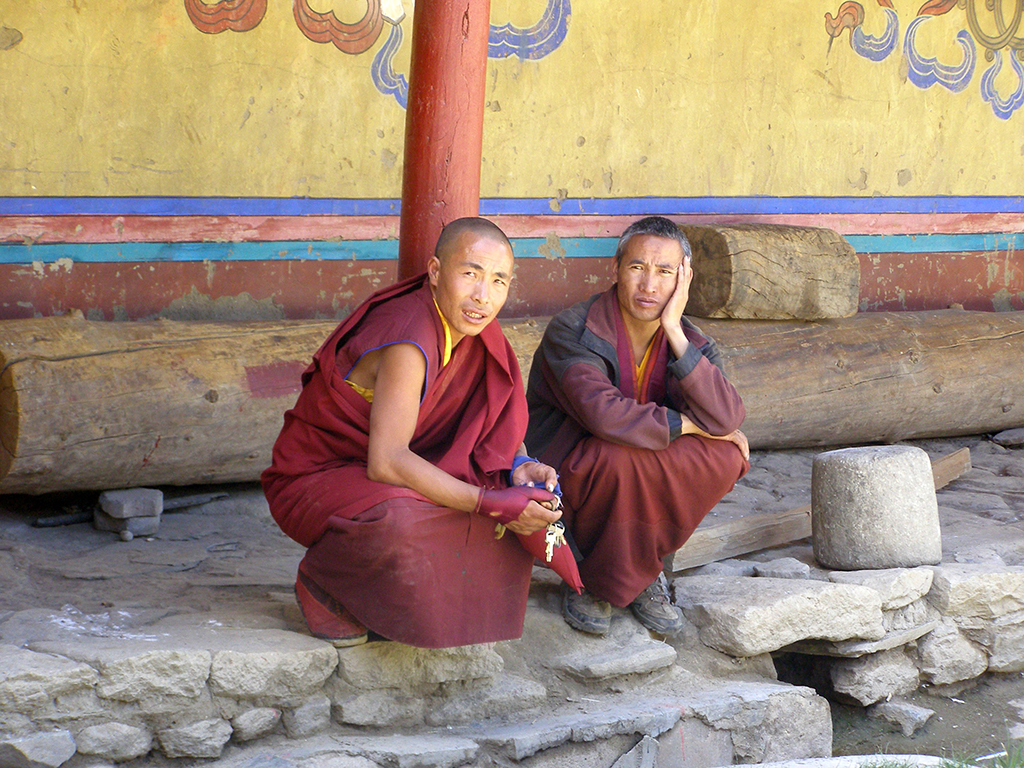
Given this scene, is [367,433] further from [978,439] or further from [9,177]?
[978,439]

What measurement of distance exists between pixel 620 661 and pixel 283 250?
2458mm

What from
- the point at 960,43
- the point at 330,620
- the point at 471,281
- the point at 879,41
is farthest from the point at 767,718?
the point at 960,43

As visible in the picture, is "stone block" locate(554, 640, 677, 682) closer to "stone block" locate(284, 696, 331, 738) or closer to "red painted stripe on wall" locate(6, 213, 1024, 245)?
"stone block" locate(284, 696, 331, 738)

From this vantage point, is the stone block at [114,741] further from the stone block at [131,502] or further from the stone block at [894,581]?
the stone block at [894,581]

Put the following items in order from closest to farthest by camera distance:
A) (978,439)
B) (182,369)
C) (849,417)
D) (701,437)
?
(701,437)
(182,369)
(849,417)
(978,439)

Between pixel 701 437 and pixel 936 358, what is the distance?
309 cm

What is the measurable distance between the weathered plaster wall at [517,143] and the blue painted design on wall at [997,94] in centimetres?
1

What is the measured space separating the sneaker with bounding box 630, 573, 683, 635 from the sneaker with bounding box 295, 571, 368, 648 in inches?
39.5

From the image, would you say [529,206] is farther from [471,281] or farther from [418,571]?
[418,571]

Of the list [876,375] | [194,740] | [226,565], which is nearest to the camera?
[194,740]

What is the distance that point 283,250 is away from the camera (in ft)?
15.7

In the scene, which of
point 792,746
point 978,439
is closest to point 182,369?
point 792,746

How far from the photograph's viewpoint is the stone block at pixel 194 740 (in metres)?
2.67

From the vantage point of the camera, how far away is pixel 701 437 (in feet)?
11.0
